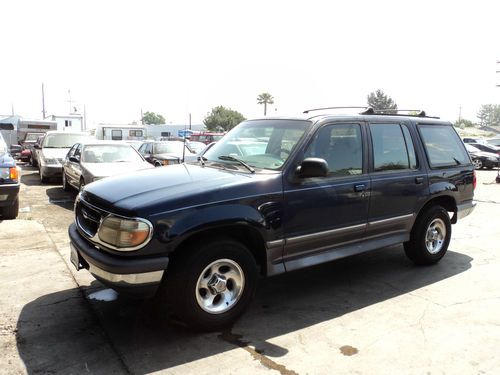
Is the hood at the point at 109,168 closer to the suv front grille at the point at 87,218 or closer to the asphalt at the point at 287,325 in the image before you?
the asphalt at the point at 287,325

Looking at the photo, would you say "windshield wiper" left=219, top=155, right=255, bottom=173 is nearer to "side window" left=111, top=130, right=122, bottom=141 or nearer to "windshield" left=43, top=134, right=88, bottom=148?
"windshield" left=43, top=134, right=88, bottom=148

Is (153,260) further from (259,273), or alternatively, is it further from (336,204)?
(336,204)

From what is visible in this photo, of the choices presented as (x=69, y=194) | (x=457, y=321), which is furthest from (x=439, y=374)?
(x=69, y=194)

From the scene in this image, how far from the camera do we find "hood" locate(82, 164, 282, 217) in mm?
3303

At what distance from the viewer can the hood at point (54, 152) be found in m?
13.0

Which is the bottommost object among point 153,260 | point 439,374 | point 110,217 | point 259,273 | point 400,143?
point 439,374

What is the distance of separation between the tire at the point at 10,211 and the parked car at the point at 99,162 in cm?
152

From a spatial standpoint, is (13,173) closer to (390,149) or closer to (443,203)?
(390,149)

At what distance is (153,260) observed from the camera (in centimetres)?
318

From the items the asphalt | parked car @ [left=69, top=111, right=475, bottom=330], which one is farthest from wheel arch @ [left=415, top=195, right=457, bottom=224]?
the asphalt

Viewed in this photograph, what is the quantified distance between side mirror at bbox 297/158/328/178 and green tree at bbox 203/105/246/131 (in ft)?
243

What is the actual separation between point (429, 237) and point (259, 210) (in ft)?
9.15

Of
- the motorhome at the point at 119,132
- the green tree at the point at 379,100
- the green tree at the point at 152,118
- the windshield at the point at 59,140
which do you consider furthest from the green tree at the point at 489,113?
the windshield at the point at 59,140

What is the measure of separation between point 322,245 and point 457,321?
4.48 feet
